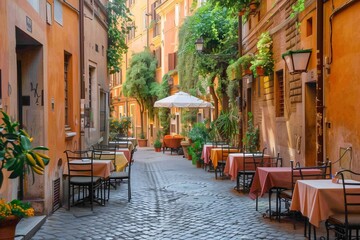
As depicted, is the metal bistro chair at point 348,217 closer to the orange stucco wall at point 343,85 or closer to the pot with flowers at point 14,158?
the orange stucco wall at point 343,85

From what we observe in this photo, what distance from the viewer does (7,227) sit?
497cm

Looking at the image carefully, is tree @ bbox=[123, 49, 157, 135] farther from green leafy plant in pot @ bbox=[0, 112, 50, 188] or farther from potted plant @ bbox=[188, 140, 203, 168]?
green leafy plant in pot @ bbox=[0, 112, 50, 188]

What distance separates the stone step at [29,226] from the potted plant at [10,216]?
124 centimetres

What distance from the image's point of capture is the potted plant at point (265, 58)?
13.0 m

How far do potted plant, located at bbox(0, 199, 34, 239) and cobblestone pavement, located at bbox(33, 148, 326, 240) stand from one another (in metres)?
2.08

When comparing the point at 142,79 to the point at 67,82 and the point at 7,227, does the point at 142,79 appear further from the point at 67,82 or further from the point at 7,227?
the point at 7,227

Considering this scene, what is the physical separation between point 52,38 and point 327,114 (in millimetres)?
5157

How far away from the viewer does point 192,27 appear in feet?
63.3

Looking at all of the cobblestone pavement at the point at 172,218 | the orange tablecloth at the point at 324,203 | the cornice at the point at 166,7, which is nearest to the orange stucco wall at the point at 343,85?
the orange tablecloth at the point at 324,203

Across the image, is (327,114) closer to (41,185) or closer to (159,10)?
(41,185)

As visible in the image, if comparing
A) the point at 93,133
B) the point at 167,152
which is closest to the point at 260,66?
the point at 93,133

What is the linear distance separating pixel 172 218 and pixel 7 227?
158 inches

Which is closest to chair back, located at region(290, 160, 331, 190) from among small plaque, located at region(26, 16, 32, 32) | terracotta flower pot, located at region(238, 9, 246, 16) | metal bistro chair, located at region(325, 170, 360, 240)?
metal bistro chair, located at region(325, 170, 360, 240)

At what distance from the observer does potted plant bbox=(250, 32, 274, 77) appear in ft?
42.7
